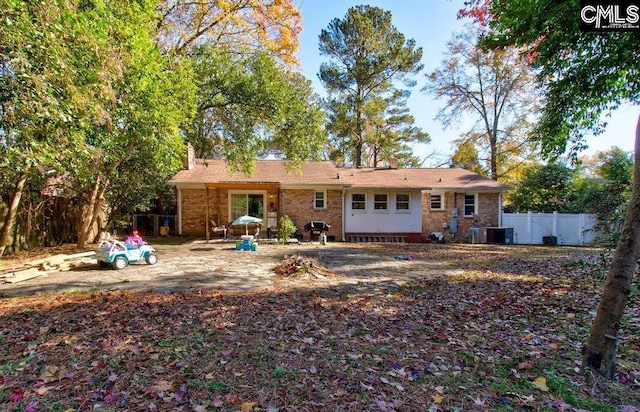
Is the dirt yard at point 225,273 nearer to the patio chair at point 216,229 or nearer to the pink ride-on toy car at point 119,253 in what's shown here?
the pink ride-on toy car at point 119,253

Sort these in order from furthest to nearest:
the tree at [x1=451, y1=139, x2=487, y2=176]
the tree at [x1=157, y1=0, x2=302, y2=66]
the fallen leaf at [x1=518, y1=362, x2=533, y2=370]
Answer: the tree at [x1=451, y1=139, x2=487, y2=176] < the tree at [x1=157, y1=0, x2=302, y2=66] < the fallen leaf at [x1=518, y1=362, x2=533, y2=370]

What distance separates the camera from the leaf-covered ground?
273cm

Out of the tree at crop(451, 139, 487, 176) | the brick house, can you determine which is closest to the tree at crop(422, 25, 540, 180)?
the tree at crop(451, 139, 487, 176)

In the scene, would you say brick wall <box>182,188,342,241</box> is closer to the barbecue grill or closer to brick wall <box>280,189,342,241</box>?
brick wall <box>280,189,342,241</box>

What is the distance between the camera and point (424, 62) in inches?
991

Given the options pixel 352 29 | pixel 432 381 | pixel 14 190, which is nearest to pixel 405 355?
pixel 432 381

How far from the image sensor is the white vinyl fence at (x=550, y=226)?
55.9ft

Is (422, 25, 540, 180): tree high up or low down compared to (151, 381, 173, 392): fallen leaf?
up

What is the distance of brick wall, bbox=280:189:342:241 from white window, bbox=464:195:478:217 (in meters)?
7.30

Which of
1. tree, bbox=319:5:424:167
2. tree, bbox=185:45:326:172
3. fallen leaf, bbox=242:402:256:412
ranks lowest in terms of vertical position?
fallen leaf, bbox=242:402:256:412

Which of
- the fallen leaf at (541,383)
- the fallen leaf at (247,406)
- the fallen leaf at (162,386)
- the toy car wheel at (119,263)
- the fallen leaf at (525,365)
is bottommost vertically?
the fallen leaf at (541,383)

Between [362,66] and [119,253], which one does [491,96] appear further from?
[119,253]

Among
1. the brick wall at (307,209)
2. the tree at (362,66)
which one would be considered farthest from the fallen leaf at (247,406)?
the tree at (362,66)

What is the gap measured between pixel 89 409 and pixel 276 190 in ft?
46.9
